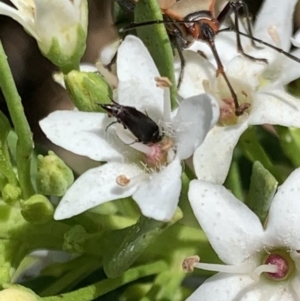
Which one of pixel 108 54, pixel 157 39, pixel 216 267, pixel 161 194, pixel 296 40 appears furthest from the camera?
pixel 108 54

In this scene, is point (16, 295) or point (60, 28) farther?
point (60, 28)

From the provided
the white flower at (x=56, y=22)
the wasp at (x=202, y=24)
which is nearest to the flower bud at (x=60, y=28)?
the white flower at (x=56, y=22)

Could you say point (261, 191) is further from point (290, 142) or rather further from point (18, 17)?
point (18, 17)

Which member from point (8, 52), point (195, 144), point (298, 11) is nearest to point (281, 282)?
point (195, 144)

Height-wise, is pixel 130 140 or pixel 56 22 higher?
pixel 56 22

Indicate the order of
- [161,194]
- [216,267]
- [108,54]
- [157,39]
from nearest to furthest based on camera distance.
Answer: [161,194], [216,267], [157,39], [108,54]

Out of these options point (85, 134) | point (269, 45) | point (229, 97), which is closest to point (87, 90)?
point (85, 134)
